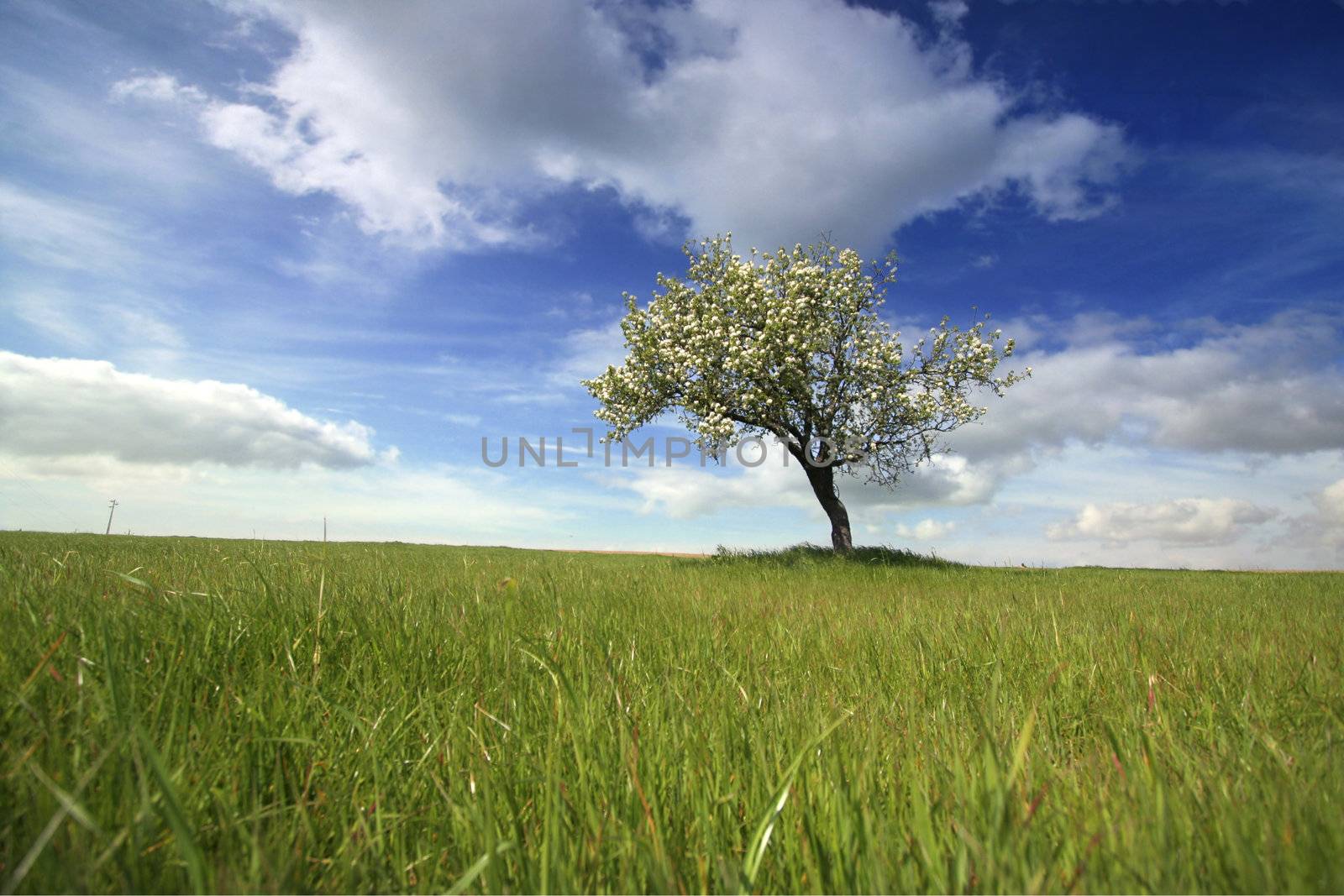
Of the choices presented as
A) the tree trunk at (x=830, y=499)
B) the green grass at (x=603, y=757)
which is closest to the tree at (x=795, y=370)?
the tree trunk at (x=830, y=499)

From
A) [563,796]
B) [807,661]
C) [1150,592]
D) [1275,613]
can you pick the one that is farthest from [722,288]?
[563,796]

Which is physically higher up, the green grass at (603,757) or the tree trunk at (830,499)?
the tree trunk at (830,499)

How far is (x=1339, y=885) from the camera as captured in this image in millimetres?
1548

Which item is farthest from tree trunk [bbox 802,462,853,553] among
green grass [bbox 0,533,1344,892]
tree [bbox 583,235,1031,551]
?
green grass [bbox 0,533,1344,892]

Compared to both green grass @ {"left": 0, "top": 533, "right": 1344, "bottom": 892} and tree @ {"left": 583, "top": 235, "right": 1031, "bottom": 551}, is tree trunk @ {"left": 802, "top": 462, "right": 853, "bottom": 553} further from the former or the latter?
green grass @ {"left": 0, "top": 533, "right": 1344, "bottom": 892}

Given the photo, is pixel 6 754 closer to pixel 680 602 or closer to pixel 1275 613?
pixel 680 602

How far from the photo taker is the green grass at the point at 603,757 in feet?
5.59

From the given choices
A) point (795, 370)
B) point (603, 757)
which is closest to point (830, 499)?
point (795, 370)

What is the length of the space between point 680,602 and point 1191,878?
21.5 ft

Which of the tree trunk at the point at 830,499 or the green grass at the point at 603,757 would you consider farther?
the tree trunk at the point at 830,499

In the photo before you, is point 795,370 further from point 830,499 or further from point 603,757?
point 603,757

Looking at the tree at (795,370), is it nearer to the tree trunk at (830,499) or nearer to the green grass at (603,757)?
the tree trunk at (830,499)

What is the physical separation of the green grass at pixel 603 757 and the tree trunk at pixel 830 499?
63.8ft

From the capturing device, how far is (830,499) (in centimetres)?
2520
